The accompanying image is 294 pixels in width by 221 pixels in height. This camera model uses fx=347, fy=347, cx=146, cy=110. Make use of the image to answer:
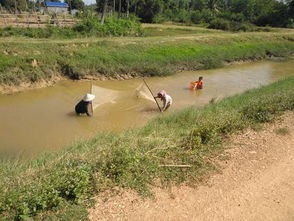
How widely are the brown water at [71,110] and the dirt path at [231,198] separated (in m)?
5.37

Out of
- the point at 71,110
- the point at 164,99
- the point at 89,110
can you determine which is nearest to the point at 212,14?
the point at 164,99

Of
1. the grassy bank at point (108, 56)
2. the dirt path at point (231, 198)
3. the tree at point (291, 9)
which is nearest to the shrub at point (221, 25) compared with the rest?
the tree at point (291, 9)

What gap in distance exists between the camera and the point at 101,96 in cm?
1377

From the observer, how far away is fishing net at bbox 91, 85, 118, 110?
13.5 meters

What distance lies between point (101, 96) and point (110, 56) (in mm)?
7404

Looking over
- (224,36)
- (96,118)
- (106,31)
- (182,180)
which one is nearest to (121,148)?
(182,180)

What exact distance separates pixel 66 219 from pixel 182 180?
7.57 feet

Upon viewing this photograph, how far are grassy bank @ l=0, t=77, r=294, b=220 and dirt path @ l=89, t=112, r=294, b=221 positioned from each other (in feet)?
0.93

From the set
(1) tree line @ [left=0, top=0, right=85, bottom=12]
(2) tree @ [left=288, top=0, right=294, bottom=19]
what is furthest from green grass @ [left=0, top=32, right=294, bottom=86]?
(1) tree line @ [left=0, top=0, right=85, bottom=12]

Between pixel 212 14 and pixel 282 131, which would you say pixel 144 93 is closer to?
pixel 282 131

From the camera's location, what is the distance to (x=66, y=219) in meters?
5.00

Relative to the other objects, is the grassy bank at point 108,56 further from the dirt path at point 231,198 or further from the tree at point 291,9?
the tree at point 291,9

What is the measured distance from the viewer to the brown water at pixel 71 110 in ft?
37.1

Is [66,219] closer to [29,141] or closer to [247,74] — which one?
[29,141]
